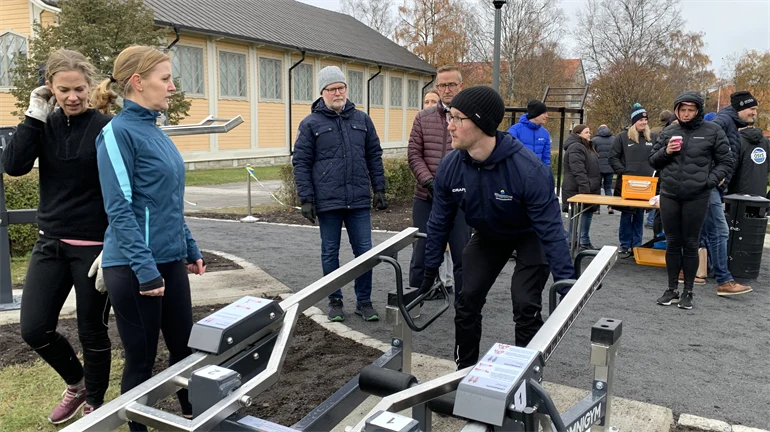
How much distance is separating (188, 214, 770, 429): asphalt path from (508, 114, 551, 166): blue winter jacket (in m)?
1.37

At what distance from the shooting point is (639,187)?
7.34 m

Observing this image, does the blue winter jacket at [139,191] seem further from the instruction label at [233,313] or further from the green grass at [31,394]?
the green grass at [31,394]

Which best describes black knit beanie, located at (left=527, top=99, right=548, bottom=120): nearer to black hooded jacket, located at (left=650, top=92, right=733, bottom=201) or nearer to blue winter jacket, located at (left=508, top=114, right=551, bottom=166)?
blue winter jacket, located at (left=508, top=114, right=551, bottom=166)

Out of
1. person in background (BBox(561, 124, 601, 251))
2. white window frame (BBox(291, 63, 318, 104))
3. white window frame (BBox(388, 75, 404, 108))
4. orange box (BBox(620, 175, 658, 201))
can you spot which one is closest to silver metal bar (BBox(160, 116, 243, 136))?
orange box (BBox(620, 175, 658, 201))

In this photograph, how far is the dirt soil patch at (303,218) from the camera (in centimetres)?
1015

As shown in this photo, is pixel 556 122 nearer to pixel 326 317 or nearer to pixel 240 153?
pixel 240 153

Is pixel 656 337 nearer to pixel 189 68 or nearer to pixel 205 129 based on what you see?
pixel 205 129

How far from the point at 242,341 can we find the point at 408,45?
4320 cm

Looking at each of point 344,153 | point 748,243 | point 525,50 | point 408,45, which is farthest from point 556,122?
point 344,153

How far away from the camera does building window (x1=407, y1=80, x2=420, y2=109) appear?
34.9 metres

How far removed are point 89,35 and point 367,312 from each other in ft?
41.0

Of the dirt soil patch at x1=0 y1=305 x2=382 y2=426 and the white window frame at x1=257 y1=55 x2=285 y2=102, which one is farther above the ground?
the white window frame at x1=257 y1=55 x2=285 y2=102

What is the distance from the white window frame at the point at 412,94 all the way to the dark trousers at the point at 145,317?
3226 centimetres

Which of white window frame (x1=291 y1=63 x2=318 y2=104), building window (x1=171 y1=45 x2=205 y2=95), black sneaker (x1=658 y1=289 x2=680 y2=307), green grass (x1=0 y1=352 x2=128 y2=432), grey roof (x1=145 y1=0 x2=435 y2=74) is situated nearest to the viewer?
Result: green grass (x1=0 y1=352 x2=128 y2=432)
